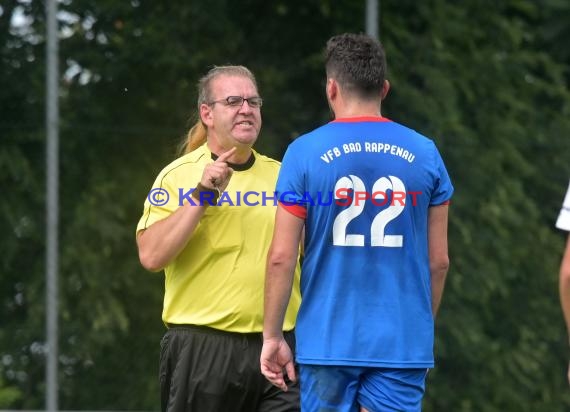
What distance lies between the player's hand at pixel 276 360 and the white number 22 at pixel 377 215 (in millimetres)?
388

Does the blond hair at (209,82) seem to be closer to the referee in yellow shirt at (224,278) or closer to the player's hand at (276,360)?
the referee in yellow shirt at (224,278)

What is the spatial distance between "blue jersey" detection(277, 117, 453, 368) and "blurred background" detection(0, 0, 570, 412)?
3406 mm

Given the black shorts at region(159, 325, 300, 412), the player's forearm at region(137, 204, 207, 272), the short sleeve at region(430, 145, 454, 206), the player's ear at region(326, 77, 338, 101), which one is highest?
the player's ear at region(326, 77, 338, 101)

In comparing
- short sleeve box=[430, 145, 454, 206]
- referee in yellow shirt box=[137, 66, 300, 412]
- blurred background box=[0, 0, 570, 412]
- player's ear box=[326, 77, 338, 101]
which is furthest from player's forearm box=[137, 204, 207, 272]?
blurred background box=[0, 0, 570, 412]

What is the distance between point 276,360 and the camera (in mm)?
3893

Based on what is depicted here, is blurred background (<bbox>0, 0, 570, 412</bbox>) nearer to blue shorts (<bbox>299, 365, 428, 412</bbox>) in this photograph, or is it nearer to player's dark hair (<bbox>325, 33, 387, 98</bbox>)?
player's dark hair (<bbox>325, 33, 387, 98</bbox>)

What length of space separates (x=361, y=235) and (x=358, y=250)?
5 centimetres

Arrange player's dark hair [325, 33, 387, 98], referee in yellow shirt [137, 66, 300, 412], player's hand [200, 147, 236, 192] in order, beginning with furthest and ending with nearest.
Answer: referee in yellow shirt [137, 66, 300, 412] < player's hand [200, 147, 236, 192] < player's dark hair [325, 33, 387, 98]

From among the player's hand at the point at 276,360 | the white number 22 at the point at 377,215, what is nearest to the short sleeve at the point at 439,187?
the white number 22 at the point at 377,215

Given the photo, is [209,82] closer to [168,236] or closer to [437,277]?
[168,236]

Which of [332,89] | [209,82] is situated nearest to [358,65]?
[332,89]

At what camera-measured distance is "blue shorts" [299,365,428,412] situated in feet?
12.2

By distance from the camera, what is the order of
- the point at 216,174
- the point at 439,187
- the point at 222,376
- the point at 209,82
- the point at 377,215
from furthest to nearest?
the point at 209,82
the point at 222,376
the point at 216,174
the point at 439,187
the point at 377,215

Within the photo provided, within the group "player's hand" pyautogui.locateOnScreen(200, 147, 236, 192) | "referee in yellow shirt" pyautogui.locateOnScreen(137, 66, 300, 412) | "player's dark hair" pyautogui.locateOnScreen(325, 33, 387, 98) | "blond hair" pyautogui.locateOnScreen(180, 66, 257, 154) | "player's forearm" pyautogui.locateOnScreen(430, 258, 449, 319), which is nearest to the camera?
"player's dark hair" pyautogui.locateOnScreen(325, 33, 387, 98)
